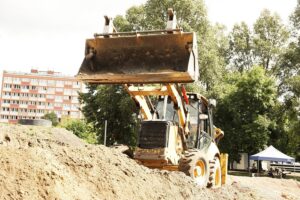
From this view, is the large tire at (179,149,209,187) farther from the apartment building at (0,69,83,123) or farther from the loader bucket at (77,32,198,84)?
the apartment building at (0,69,83,123)

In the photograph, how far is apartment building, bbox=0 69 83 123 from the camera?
409 feet

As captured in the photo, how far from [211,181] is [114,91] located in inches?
755

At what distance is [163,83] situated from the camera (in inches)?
344

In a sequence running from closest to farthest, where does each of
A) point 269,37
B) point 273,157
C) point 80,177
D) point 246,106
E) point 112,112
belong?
1. point 80,177
2. point 273,157
3. point 112,112
4. point 246,106
5. point 269,37

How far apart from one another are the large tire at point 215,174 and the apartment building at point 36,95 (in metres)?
116

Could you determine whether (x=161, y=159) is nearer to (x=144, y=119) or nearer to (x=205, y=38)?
(x=144, y=119)

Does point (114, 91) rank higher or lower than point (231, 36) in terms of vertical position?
lower

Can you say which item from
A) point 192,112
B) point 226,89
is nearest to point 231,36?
point 226,89

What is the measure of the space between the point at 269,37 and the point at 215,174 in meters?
32.3

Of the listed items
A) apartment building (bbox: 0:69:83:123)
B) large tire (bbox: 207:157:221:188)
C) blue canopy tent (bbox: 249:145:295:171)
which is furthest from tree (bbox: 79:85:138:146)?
apartment building (bbox: 0:69:83:123)

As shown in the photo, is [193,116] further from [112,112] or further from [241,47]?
[241,47]

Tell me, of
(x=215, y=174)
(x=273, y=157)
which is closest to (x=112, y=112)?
(x=273, y=157)

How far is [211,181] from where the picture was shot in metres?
10.5

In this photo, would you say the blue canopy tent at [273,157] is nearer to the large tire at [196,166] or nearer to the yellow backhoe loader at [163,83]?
the yellow backhoe loader at [163,83]
